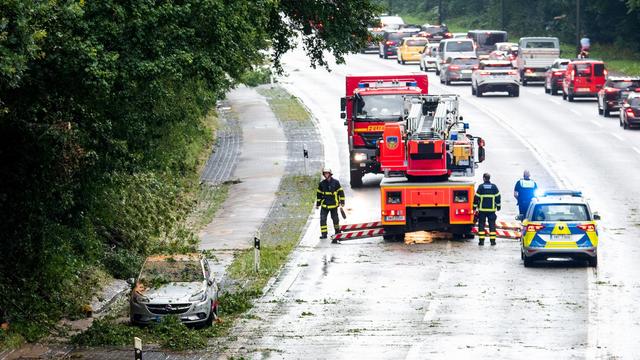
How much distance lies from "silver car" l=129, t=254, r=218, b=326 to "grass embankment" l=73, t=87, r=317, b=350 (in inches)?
9.9

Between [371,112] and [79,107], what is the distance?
730 inches

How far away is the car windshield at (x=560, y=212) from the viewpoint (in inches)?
1216

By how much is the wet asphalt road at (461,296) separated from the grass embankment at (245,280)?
0.45m

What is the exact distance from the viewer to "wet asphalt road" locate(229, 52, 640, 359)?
77.7ft

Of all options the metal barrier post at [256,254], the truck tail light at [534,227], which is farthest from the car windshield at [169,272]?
the truck tail light at [534,227]

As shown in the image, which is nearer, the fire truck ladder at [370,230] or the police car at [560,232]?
the police car at [560,232]

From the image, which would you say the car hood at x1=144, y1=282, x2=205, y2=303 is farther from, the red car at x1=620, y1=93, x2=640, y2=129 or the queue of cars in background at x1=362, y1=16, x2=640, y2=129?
the red car at x1=620, y1=93, x2=640, y2=129

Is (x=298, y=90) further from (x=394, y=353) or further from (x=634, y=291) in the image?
(x=394, y=353)

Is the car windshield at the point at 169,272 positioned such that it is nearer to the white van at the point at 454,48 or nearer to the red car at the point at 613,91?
the red car at the point at 613,91

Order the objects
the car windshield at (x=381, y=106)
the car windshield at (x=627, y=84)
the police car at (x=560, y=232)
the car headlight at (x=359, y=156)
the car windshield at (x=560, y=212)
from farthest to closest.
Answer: the car windshield at (x=627, y=84), the car headlight at (x=359, y=156), the car windshield at (x=381, y=106), the car windshield at (x=560, y=212), the police car at (x=560, y=232)

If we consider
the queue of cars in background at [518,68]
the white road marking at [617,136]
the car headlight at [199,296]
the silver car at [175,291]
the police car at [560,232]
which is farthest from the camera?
the queue of cars in background at [518,68]

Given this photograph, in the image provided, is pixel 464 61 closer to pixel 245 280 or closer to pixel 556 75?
pixel 556 75

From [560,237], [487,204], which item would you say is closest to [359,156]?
[487,204]

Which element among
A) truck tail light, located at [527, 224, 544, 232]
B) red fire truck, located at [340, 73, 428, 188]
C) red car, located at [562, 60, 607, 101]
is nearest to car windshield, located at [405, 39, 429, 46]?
red car, located at [562, 60, 607, 101]
